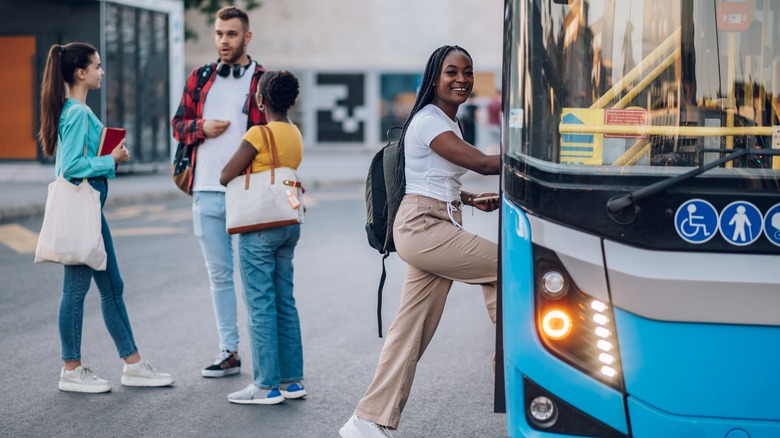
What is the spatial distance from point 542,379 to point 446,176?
4.19 feet

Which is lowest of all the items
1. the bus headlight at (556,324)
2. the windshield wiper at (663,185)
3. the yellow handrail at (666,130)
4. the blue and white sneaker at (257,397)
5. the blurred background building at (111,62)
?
the blue and white sneaker at (257,397)

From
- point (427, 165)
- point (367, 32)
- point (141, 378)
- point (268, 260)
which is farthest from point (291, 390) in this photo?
point (367, 32)

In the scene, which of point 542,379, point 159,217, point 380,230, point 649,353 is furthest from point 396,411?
point 159,217

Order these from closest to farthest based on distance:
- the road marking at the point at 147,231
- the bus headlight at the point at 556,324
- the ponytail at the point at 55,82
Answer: the bus headlight at the point at 556,324 < the ponytail at the point at 55,82 < the road marking at the point at 147,231

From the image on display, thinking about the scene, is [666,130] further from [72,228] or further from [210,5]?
[210,5]

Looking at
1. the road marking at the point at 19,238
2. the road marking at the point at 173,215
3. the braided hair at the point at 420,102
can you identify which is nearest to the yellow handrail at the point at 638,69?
the braided hair at the point at 420,102

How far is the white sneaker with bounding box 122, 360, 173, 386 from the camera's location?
6.19m

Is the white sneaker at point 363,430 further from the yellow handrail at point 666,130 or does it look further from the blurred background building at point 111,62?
the blurred background building at point 111,62

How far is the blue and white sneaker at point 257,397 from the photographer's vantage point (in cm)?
578

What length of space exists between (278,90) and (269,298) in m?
1.07

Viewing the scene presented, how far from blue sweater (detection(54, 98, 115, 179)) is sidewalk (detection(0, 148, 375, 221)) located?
9599 mm

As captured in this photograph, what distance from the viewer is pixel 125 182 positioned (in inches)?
830

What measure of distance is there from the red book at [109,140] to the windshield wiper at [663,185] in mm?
3397

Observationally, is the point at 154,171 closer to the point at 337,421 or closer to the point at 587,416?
the point at 337,421
